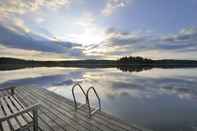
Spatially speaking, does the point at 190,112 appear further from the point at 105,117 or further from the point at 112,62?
the point at 112,62

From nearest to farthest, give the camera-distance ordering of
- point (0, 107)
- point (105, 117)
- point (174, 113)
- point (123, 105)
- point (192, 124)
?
point (105, 117) → point (0, 107) → point (192, 124) → point (174, 113) → point (123, 105)

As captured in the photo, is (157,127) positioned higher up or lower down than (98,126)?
lower down

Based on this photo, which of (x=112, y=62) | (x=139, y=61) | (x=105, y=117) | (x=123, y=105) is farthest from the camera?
(x=112, y=62)

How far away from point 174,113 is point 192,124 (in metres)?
2.05

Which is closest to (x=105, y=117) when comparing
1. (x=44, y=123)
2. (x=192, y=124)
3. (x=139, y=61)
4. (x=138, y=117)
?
(x=44, y=123)

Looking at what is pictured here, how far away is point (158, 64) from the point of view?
126188 mm

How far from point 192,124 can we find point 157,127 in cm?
177

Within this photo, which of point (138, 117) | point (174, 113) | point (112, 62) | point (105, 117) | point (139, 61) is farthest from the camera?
point (112, 62)

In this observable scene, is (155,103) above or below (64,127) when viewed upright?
below

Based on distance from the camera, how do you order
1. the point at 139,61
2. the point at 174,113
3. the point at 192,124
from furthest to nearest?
the point at 139,61, the point at 174,113, the point at 192,124

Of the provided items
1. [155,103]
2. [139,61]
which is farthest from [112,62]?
[155,103]

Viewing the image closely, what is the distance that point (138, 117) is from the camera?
33.2 feet

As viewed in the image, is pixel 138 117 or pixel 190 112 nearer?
pixel 138 117

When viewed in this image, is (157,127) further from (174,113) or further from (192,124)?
(174,113)
